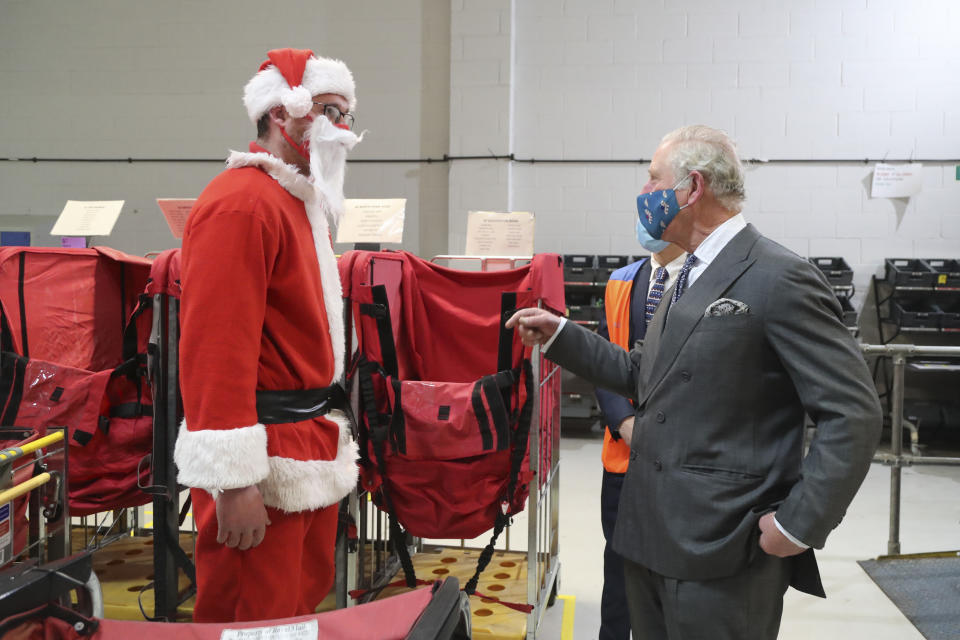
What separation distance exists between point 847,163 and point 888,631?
4860 millimetres

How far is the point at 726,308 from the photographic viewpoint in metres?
1.45

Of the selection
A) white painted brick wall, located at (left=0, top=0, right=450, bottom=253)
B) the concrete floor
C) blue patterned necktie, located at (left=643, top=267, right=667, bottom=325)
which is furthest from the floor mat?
white painted brick wall, located at (left=0, top=0, right=450, bottom=253)

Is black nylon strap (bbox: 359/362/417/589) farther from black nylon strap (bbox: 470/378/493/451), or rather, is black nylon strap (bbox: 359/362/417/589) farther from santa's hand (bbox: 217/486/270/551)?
santa's hand (bbox: 217/486/270/551)

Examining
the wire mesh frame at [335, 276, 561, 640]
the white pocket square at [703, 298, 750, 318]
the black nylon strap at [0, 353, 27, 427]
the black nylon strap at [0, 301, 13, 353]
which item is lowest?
the wire mesh frame at [335, 276, 561, 640]

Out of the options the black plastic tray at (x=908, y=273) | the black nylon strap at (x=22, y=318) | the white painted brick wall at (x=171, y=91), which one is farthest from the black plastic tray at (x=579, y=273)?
the black nylon strap at (x=22, y=318)

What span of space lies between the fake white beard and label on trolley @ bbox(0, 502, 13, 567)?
1.02 metres

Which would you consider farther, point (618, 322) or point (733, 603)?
point (618, 322)

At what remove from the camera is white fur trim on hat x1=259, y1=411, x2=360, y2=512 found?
1695 mm

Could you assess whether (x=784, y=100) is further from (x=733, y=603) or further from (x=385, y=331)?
(x=733, y=603)

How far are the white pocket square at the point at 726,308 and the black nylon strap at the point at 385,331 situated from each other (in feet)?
4.25

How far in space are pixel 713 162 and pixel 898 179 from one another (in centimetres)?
605

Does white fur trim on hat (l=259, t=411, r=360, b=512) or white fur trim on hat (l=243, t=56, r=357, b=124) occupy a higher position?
white fur trim on hat (l=243, t=56, r=357, b=124)

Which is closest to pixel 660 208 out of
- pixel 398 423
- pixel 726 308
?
pixel 726 308

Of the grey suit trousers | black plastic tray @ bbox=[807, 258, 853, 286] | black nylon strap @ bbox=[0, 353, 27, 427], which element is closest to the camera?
the grey suit trousers
